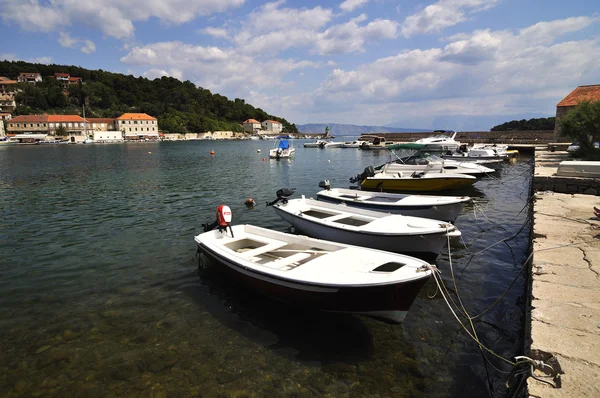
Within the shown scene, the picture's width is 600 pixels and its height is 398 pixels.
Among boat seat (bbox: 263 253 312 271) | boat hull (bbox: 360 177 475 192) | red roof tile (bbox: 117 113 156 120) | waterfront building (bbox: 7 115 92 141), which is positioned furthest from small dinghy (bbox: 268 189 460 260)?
red roof tile (bbox: 117 113 156 120)

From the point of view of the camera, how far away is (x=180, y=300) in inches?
316

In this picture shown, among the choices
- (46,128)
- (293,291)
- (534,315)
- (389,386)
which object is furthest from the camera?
(46,128)

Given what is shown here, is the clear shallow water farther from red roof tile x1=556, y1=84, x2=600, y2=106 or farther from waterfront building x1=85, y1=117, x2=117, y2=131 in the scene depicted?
waterfront building x1=85, y1=117, x2=117, y2=131

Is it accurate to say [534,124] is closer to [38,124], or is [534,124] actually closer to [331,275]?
[331,275]

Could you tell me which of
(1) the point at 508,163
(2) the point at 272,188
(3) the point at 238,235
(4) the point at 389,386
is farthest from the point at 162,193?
(1) the point at 508,163

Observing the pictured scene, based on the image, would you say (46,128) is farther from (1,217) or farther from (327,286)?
(327,286)

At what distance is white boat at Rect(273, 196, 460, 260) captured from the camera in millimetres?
9016

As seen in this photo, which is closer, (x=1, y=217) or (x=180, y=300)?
(x=180, y=300)

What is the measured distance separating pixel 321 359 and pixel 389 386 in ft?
4.11

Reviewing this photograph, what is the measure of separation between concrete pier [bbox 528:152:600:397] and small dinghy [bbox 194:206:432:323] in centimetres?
186

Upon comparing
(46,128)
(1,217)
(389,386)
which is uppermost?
(46,128)

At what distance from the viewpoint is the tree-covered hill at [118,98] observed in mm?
146250

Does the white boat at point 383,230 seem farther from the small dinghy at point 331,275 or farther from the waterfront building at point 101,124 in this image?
the waterfront building at point 101,124

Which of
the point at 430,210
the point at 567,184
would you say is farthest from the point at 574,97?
the point at 430,210
